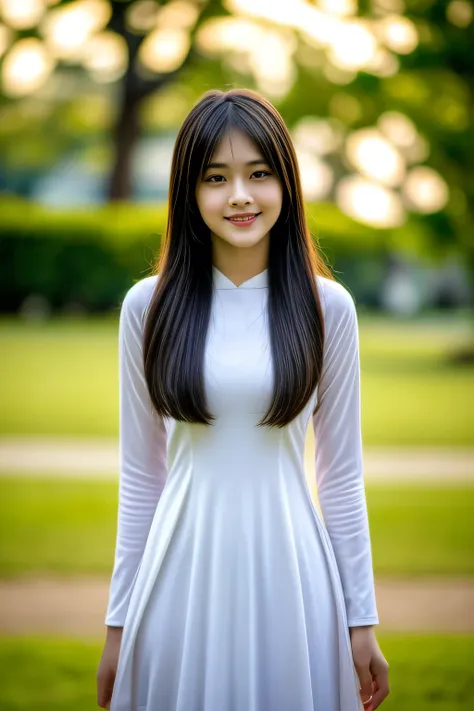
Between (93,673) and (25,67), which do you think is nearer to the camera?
(93,673)

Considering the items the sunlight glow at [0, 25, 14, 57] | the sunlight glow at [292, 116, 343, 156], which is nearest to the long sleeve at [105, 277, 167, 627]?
the sunlight glow at [0, 25, 14, 57]

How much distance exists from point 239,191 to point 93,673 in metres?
3.05

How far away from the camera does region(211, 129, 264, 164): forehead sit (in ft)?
7.37

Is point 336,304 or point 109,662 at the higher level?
point 336,304

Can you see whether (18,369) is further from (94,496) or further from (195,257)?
Answer: (195,257)

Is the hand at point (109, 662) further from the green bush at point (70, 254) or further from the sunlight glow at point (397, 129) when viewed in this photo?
the green bush at point (70, 254)

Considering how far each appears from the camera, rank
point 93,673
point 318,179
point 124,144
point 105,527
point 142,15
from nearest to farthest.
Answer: point 93,673 → point 105,527 → point 142,15 → point 124,144 → point 318,179

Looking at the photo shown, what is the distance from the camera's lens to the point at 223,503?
87.7 inches

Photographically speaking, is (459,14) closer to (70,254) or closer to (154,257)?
(70,254)

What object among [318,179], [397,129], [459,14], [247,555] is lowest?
[247,555]

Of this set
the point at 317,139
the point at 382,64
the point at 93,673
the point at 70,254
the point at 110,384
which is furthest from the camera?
the point at 317,139

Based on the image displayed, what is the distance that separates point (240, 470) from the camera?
2.23 m

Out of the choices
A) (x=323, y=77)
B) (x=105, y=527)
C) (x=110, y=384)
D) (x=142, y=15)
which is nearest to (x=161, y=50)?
(x=142, y=15)

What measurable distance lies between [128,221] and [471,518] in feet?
70.6
